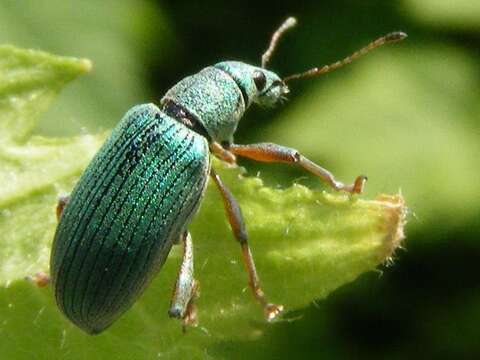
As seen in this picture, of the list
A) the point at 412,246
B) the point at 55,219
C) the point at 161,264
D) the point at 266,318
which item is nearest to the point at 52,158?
the point at 55,219

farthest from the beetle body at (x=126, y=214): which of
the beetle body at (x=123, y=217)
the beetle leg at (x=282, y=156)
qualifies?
the beetle leg at (x=282, y=156)

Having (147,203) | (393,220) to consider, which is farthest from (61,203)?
(393,220)

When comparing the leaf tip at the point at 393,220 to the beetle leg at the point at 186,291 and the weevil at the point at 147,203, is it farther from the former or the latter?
the beetle leg at the point at 186,291

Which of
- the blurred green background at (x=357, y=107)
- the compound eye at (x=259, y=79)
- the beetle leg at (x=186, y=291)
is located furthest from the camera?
the blurred green background at (x=357, y=107)

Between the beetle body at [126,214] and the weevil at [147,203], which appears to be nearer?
the weevil at [147,203]

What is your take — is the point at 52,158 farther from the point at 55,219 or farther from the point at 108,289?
the point at 108,289

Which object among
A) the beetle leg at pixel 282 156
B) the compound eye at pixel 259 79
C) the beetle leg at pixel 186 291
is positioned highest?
the beetle leg at pixel 186 291

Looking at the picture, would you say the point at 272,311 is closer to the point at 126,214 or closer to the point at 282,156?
the point at 126,214
